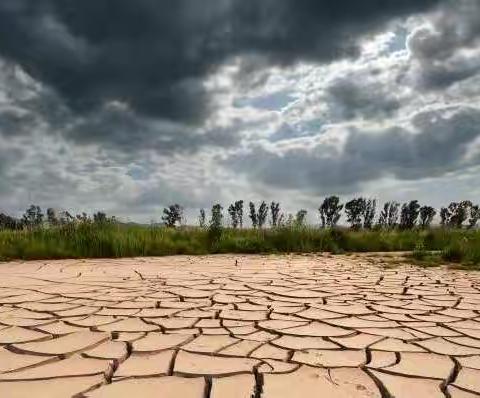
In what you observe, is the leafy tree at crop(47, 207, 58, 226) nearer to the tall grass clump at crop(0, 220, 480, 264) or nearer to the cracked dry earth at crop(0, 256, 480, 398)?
the tall grass clump at crop(0, 220, 480, 264)

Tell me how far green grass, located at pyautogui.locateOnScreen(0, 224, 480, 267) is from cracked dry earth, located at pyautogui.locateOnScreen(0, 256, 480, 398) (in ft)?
12.1

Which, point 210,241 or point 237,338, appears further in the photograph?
point 210,241

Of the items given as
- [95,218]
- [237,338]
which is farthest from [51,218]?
[237,338]

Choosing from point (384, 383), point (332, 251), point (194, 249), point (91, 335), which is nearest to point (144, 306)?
point (91, 335)

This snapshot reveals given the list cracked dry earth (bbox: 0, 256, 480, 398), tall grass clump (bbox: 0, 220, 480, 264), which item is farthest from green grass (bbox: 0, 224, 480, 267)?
cracked dry earth (bbox: 0, 256, 480, 398)

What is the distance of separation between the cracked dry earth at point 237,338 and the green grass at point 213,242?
3.70 m

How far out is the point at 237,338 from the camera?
9.18ft

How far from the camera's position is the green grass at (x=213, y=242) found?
8602 mm

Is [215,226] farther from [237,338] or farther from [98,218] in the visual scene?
[237,338]

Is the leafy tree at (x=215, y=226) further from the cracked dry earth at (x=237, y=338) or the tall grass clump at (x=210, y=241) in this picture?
the cracked dry earth at (x=237, y=338)

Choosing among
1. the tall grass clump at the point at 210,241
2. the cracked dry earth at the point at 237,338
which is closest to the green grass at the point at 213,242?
the tall grass clump at the point at 210,241

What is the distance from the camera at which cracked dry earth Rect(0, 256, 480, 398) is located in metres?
2.11

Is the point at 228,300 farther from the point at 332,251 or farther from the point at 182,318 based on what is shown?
the point at 332,251

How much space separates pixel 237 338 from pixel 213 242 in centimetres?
763
